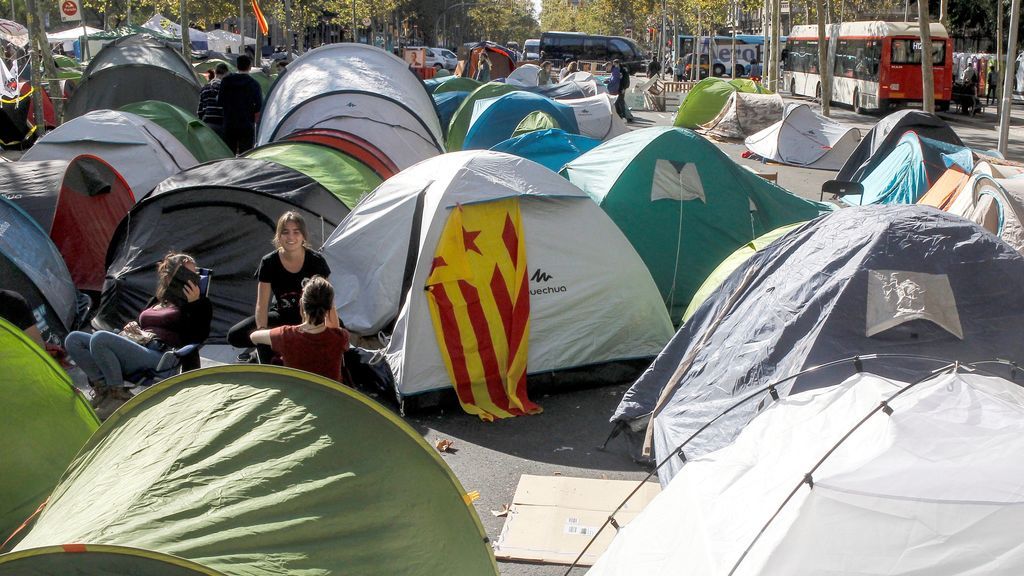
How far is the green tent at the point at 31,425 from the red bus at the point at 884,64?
25.6 meters

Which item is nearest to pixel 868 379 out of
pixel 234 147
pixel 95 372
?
pixel 95 372

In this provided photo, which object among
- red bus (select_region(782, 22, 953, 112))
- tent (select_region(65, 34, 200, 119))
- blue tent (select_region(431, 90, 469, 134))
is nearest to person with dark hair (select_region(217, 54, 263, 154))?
tent (select_region(65, 34, 200, 119))

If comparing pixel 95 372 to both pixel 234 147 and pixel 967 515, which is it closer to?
pixel 967 515

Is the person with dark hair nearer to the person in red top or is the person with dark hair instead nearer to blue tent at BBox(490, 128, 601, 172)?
blue tent at BBox(490, 128, 601, 172)

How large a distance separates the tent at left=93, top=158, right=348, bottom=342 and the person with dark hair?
18.0ft

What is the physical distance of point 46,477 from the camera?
4.45m

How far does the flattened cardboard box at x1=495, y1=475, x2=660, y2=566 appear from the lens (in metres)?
4.93

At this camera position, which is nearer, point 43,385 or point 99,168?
point 43,385

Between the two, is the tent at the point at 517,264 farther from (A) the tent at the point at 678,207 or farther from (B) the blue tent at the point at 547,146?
(B) the blue tent at the point at 547,146

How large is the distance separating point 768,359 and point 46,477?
3.54 metres

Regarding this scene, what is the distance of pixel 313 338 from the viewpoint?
17.7 feet

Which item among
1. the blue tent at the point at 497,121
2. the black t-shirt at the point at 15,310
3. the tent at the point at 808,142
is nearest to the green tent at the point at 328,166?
the black t-shirt at the point at 15,310

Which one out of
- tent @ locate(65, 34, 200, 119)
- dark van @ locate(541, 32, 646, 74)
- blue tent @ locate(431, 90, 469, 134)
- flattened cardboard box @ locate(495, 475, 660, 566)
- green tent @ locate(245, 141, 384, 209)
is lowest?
flattened cardboard box @ locate(495, 475, 660, 566)

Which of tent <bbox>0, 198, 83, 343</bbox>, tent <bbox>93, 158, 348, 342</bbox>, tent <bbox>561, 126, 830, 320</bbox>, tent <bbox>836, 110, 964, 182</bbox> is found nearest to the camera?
tent <bbox>0, 198, 83, 343</bbox>
